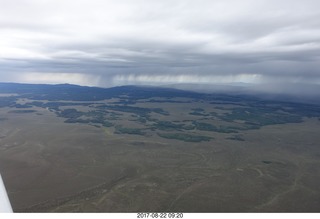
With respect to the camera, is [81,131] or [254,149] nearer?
[254,149]

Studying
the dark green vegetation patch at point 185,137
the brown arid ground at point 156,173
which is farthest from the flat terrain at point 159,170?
the dark green vegetation patch at point 185,137

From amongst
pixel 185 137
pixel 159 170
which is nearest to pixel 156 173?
pixel 159 170

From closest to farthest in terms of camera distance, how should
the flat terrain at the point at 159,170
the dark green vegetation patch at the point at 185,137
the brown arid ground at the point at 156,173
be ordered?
the brown arid ground at the point at 156,173 < the flat terrain at the point at 159,170 < the dark green vegetation patch at the point at 185,137

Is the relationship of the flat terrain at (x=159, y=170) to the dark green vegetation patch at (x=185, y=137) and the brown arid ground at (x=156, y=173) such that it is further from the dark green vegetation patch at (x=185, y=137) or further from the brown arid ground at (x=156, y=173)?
the dark green vegetation patch at (x=185, y=137)

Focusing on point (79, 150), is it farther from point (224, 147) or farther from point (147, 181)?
point (224, 147)

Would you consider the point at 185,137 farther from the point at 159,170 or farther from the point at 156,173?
the point at 156,173

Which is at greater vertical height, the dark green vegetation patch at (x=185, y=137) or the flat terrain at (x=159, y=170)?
the dark green vegetation patch at (x=185, y=137)

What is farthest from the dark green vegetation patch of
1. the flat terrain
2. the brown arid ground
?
the brown arid ground

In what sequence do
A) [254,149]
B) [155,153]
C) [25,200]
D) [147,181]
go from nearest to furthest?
1. [25,200]
2. [147,181]
3. [155,153]
4. [254,149]

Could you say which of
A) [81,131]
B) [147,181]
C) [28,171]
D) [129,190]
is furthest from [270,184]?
[81,131]
